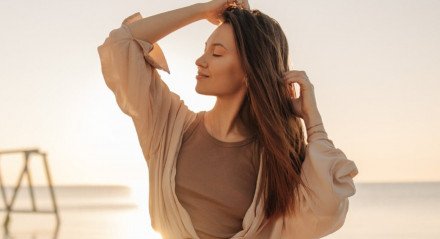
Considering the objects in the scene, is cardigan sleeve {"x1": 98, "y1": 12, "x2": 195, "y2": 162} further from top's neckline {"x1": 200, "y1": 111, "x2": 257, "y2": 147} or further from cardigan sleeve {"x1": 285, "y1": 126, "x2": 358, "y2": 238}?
cardigan sleeve {"x1": 285, "y1": 126, "x2": 358, "y2": 238}

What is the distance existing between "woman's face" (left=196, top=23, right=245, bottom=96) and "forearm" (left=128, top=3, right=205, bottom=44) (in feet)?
0.22

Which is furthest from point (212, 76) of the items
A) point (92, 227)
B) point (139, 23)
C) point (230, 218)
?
point (92, 227)

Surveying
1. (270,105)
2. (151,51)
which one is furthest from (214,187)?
(151,51)

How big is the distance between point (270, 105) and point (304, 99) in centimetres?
10

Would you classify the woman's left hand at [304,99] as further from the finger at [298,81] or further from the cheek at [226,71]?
the cheek at [226,71]

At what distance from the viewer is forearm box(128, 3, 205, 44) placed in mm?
1878

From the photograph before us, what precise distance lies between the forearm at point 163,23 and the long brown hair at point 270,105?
0.07 metres

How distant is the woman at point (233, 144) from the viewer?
1867 mm

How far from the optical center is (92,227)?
10406 mm

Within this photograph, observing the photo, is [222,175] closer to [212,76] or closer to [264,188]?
[264,188]

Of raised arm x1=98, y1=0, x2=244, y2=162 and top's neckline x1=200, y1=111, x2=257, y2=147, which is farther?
top's neckline x1=200, y1=111, x2=257, y2=147

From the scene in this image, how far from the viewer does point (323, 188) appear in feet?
6.10

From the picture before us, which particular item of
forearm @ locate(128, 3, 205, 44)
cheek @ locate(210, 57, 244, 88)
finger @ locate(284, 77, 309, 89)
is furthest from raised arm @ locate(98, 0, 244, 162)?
finger @ locate(284, 77, 309, 89)

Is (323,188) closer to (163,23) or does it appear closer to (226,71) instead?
(226,71)
